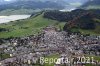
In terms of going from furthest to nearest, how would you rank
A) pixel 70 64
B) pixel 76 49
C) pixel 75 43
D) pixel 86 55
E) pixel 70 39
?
pixel 70 39 < pixel 75 43 < pixel 76 49 < pixel 86 55 < pixel 70 64

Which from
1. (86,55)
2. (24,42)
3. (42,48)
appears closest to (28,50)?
(42,48)

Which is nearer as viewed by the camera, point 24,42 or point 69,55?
point 69,55

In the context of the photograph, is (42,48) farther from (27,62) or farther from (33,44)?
(27,62)

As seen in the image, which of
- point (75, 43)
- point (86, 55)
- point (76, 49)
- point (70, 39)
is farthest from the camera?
point (70, 39)

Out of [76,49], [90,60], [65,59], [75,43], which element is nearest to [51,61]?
[65,59]

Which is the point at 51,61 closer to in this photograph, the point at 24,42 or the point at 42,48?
the point at 42,48

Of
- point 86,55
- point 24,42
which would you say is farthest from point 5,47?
point 86,55

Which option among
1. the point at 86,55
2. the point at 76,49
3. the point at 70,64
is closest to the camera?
the point at 70,64

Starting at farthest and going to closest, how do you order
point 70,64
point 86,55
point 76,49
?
point 76,49 → point 86,55 → point 70,64

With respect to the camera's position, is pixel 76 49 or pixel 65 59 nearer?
pixel 65 59
